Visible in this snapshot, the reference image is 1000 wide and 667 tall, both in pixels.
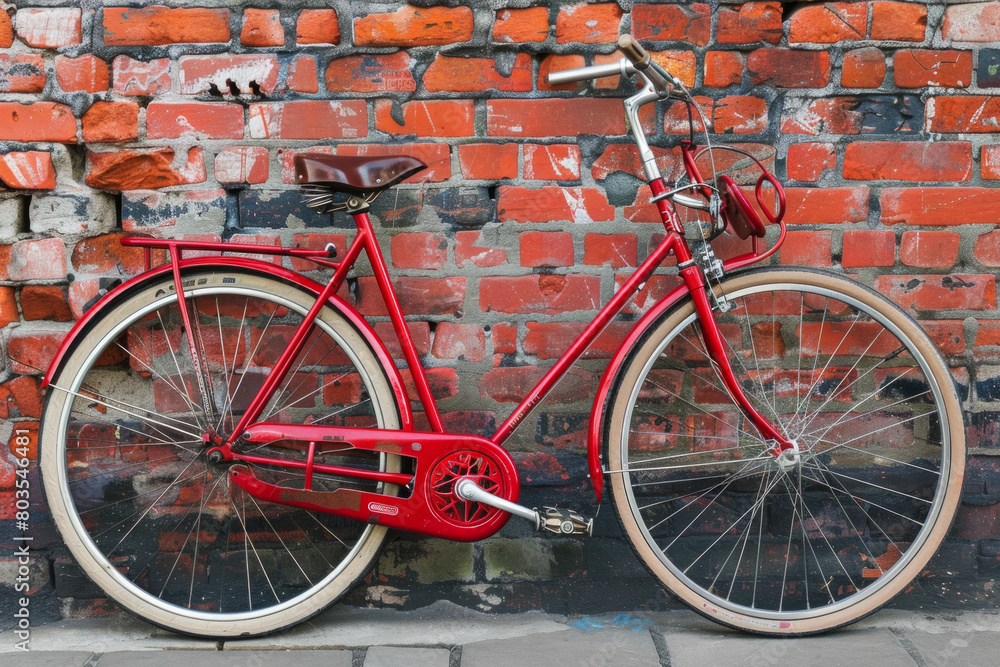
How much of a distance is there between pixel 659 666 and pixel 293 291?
117 centimetres

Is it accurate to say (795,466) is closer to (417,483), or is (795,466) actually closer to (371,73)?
(417,483)

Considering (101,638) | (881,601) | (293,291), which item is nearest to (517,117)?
(293,291)

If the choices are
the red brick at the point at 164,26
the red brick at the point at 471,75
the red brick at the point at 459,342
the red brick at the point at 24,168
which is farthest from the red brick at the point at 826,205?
the red brick at the point at 24,168

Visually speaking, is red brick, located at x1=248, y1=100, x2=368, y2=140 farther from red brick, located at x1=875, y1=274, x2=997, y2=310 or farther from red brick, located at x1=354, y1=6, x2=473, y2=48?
red brick, located at x1=875, y1=274, x2=997, y2=310

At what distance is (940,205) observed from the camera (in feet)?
5.74

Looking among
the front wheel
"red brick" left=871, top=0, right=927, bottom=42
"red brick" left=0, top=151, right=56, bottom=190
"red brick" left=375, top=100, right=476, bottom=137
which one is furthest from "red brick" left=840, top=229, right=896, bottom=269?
"red brick" left=0, top=151, right=56, bottom=190

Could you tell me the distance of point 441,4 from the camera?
1690 mm

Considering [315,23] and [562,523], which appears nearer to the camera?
[562,523]

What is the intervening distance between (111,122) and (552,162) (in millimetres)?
1071

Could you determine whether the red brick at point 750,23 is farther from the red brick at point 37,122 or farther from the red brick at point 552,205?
the red brick at point 37,122

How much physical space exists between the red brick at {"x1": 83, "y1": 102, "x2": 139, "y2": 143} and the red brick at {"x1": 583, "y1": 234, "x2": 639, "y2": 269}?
1.14 meters

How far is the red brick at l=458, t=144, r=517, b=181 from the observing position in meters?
1.72

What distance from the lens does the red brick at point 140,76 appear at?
5.54 ft

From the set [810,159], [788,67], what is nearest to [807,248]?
[810,159]
